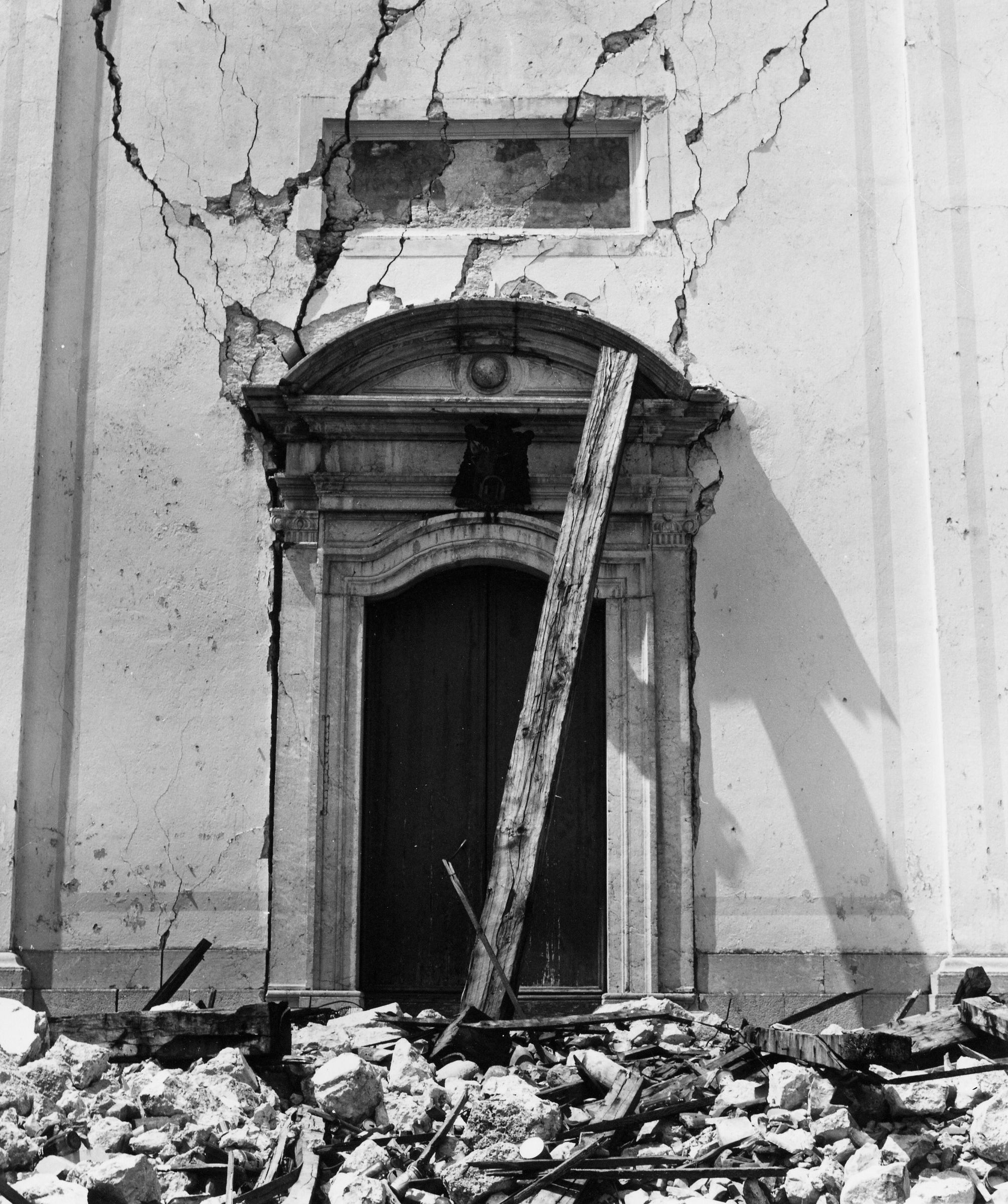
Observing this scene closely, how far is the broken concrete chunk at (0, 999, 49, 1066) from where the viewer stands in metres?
5.02

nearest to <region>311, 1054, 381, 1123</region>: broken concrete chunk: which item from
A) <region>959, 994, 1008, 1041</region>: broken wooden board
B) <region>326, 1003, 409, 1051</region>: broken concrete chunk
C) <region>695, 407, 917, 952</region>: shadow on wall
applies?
<region>326, 1003, 409, 1051</region>: broken concrete chunk

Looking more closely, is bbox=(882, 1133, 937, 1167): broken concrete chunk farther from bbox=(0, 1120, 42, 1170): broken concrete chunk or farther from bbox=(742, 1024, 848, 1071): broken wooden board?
bbox=(0, 1120, 42, 1170): broken concrete chunk

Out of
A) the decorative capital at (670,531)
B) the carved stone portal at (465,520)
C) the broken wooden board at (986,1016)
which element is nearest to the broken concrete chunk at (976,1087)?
the broken wooden board at (986,1016)

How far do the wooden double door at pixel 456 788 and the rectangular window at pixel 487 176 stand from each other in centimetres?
174

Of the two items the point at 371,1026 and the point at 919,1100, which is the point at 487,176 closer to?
the point at 371,1026

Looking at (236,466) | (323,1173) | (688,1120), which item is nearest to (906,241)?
(236,466)

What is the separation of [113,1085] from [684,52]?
17.5 ft

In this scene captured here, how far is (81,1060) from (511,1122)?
1425 millimetres

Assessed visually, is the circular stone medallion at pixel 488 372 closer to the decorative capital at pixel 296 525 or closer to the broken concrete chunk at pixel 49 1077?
the decorative capital at pixel 296 525

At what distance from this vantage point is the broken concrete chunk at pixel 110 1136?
175 inches

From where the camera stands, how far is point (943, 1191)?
13.9 ft

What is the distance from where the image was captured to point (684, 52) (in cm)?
741

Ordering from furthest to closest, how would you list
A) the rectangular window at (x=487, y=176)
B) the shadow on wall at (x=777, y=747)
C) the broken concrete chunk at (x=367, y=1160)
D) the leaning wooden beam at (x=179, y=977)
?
the rectangular window at (x=487, y=176) < the shadow on wall at (x=777, y=747) < the leaning wooden beam at (x=179, y=977) < the broken concrete chunk at (x=367, y=1160)

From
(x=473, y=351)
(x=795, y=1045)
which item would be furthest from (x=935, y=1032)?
(x=473, y=351)
